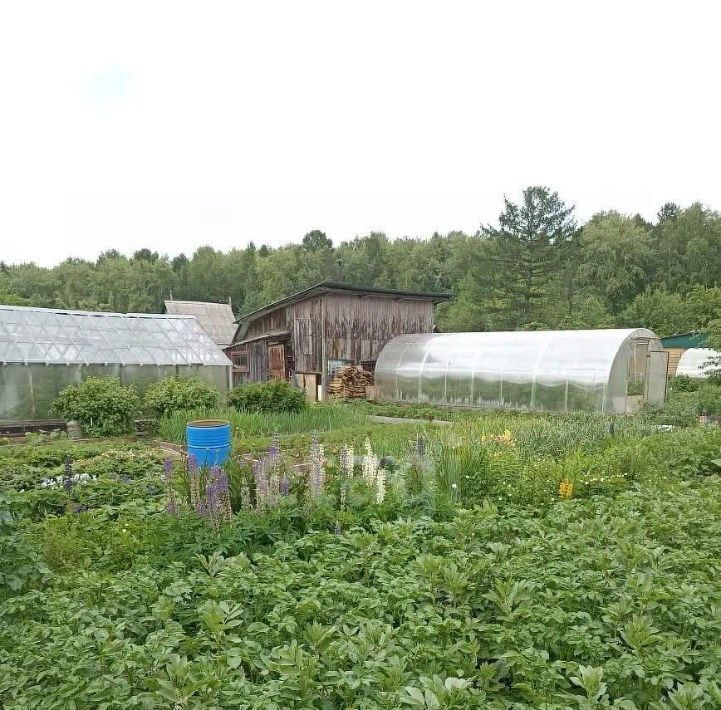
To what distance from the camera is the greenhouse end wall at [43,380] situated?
1171 centimetres

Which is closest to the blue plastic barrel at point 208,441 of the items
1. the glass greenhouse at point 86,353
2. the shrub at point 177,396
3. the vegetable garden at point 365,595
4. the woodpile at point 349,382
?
the vegetable garden at point 365,595

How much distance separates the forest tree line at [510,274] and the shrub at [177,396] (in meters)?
15.2

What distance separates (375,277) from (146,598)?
52196mm

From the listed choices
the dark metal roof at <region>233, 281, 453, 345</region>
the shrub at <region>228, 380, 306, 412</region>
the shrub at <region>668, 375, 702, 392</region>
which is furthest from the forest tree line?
the shrub at <region>228, 380, 306, 412</region>

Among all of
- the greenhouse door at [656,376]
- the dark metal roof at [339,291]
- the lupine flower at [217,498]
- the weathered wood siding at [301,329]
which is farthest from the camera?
the weathered wood siding at [301,329]

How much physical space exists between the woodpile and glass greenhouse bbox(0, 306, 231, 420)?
16.6 feet

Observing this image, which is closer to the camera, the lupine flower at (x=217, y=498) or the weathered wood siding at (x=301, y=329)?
the lupine flower at (x=217, y=498)

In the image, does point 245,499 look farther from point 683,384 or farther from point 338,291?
point 683,384

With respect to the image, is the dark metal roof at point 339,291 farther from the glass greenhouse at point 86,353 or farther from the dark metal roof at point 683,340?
the dark metal roof at point 683,340

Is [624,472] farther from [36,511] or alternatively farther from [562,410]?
[562,410]

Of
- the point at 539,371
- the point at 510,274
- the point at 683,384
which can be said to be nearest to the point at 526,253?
the point at 510,274

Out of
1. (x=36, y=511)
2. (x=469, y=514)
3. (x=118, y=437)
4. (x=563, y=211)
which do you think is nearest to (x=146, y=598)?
(x=469, y=514)

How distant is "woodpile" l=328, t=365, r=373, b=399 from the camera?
1894 cm

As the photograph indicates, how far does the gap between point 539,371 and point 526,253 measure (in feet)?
73.4
